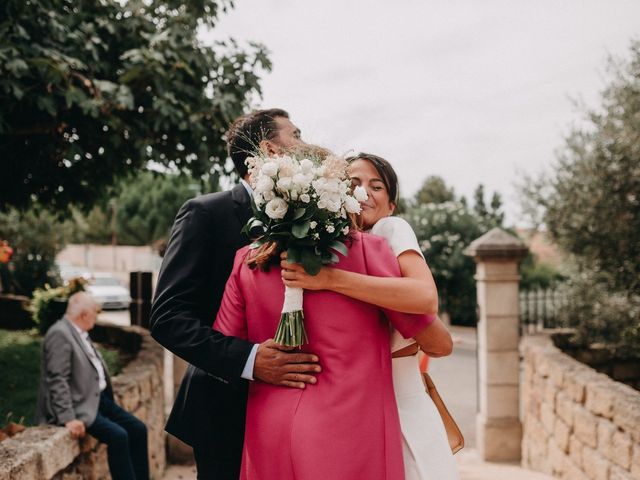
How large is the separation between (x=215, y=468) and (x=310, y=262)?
913 mm

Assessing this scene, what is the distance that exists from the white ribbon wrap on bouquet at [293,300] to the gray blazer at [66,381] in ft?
10.1

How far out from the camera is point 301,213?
77.9 inches

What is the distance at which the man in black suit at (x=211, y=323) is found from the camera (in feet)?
7.16

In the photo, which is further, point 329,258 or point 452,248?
point 452,248

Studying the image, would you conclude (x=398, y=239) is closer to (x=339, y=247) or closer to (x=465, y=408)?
(x=339, y=247)

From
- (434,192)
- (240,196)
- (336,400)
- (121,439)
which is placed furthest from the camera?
(434,192)

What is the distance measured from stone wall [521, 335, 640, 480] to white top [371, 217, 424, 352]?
2658 millimetres

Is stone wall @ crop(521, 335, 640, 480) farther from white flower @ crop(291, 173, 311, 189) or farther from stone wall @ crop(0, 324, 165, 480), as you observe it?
stone wall @ crop(0, 324, 165, 480)

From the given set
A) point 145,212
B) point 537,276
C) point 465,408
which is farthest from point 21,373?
point 145,212

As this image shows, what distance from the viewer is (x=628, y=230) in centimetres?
790

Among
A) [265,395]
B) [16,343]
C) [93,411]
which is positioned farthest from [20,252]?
[265,395]

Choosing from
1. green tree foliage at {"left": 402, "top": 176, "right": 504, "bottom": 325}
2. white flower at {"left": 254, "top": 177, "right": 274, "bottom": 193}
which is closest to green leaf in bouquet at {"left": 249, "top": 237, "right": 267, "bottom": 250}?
white flower at {"left": 254, "top": 177, "right": 274, "bottom": 193}

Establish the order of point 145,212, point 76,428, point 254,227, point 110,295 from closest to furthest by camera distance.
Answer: point 254,227 < point 76,428 < point 110,295 < point 145,212

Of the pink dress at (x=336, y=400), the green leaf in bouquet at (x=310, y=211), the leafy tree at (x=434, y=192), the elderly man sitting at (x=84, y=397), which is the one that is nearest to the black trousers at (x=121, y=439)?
the elderly man sitting at (x=84, y=397)
